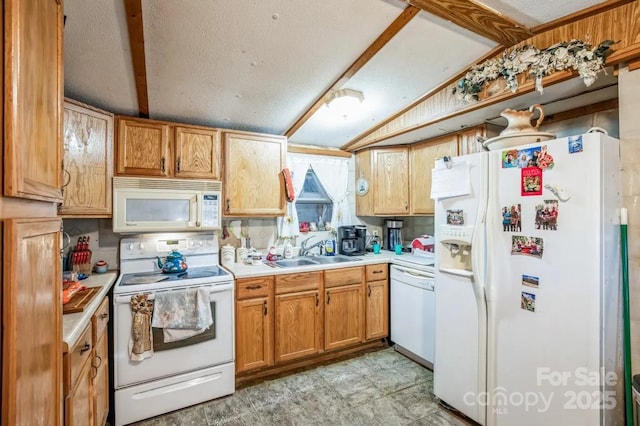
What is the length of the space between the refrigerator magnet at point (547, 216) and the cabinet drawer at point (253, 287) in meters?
1.90

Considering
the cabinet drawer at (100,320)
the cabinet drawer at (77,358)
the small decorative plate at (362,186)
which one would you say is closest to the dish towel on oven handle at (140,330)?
the cabinet drawer at (100,320)

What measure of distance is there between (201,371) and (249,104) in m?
2.09

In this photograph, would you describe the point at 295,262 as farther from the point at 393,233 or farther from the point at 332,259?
the point at 393,233

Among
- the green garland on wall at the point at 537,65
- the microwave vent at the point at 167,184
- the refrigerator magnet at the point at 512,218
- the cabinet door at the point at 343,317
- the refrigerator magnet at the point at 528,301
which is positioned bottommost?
the cabinet door at the point at 343,317

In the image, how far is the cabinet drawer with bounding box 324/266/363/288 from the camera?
9.15ft

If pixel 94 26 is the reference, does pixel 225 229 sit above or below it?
below

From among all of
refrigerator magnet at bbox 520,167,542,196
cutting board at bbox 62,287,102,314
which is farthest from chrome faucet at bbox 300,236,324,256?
refrigerator magnet at bbox 520,167,542,196

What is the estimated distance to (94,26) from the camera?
1543mm

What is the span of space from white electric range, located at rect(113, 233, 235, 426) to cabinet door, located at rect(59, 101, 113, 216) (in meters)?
0.48

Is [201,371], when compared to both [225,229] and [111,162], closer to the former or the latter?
[225,229]

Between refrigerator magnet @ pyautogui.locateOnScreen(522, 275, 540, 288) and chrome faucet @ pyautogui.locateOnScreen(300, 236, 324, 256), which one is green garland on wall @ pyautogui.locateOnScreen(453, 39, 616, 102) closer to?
refrigerator magnet @ pyautogui.locateOnScreen(522, 275, 540, 288)

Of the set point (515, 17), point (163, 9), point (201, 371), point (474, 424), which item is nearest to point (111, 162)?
point (163, 9)

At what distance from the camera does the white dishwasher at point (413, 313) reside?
261 cm

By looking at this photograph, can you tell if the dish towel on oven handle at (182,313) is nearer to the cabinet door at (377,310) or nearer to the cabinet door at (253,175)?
the cabinet door at (253,175)
